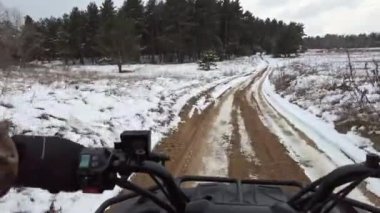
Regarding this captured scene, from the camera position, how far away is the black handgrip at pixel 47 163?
1243mm

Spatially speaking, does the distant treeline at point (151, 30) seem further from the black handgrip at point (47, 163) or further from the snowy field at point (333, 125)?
the black handgrip at point (47, 163)

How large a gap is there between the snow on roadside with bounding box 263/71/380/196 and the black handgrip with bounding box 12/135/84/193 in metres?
5.77

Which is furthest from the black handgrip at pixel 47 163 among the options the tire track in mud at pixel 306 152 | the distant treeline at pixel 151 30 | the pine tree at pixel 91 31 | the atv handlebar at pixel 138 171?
the pine tree at pixel 91 31

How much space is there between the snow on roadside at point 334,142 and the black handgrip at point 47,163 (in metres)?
5.77

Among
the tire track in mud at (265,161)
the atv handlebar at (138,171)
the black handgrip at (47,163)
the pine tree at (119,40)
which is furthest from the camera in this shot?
the pine tree at (119,40)

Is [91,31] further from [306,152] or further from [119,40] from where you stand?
[306,152]

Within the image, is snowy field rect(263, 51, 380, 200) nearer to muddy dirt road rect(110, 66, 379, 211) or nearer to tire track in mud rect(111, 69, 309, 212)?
muddy dirt road rect(110, 66, 379, 211)

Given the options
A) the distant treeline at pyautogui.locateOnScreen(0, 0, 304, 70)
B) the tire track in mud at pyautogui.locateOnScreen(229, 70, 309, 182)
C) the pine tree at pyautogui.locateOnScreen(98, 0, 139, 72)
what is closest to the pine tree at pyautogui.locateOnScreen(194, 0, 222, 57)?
the distant treeline at pyautogui.locateOnScreen(0, 0, 304, 70)

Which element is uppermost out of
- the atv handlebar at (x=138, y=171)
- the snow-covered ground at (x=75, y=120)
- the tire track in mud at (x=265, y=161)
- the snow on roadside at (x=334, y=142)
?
the atv handlebar at (x=138, y=171)

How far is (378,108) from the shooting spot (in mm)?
13141

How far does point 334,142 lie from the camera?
1003 cm

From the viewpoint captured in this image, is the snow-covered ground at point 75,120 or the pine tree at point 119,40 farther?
the pine tree at point 119,40

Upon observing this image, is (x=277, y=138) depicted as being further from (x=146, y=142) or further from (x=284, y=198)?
(x=146, y=142)

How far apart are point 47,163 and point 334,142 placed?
30.9ft
